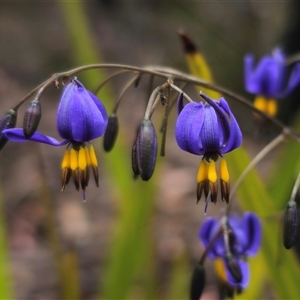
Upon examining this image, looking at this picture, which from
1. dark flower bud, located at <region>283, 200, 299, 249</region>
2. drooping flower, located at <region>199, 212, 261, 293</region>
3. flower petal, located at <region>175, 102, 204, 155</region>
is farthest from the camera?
drooping flower, located at <region>199, 212, 261, 293</region>

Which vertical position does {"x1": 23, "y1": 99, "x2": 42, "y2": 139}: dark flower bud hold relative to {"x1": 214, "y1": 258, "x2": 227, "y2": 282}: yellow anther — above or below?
above

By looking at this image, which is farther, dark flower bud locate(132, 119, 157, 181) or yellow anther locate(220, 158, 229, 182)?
yellow anther locate(220, 158, 229, 182)

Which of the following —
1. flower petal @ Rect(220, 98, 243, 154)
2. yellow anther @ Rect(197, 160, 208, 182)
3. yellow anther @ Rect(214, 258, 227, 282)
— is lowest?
yellow anther @ Rect(214, 258, 227, 282)

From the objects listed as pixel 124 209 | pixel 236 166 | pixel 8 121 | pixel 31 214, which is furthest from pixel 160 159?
pixel 31 214

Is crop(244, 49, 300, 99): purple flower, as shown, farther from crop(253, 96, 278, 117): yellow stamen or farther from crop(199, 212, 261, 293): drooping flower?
crop(199, 212, 261, 293): drooping flower

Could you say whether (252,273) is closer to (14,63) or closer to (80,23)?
(80,23)

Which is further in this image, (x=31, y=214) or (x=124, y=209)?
(x=31, y=214)

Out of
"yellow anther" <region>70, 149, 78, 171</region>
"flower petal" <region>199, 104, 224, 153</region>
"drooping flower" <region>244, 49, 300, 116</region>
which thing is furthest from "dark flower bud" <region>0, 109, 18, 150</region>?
"drooping flower" <region>244, 49, 300, 116</region>

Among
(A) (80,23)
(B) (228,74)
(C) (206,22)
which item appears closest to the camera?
(A) (80,23)
